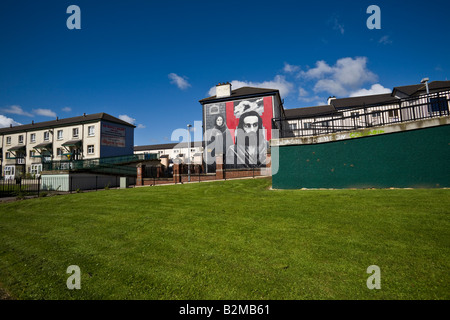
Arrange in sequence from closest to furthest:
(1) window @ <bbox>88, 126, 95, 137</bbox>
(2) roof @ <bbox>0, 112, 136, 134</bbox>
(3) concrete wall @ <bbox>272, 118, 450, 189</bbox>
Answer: (3) concrete wall @ <bbox>272, 118, 450, 189</bbox> < (1) window @ <bbox>88, 126, 95, 137</bbox> < (2) roof @ <bbox>0, 112, 136, 134</bbox>

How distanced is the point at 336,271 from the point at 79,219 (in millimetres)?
8285

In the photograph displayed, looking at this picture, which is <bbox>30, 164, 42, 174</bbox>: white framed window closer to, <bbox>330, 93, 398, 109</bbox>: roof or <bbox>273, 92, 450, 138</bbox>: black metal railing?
<bbox>273, 92, 450, 138</bbox>: black metal railing

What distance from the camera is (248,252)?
4.28 meters

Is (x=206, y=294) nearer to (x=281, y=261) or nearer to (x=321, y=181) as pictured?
(x=281, y=261)

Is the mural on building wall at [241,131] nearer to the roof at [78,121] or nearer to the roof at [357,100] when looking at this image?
the roof at [357,100]

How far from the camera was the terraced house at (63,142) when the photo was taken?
129 feet

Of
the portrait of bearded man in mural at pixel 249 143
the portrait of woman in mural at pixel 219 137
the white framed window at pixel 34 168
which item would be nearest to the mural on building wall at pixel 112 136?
the white framed window at pixel 34 168

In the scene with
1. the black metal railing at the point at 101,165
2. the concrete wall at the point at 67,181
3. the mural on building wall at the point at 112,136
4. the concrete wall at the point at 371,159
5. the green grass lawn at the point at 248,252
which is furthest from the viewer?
the mural on building wall at the point at 112,136

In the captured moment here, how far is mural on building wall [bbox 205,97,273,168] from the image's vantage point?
3008 centimetres

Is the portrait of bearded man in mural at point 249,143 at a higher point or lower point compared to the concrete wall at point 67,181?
higher

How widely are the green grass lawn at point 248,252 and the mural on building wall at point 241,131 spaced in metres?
22.7

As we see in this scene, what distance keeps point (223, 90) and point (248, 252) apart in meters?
31.5

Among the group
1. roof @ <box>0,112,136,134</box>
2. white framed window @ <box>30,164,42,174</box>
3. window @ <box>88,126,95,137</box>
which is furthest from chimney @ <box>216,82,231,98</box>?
white framed window @ <box>30,164,42,174</box>

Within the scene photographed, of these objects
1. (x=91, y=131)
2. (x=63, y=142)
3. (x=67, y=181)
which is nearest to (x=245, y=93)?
(x=67, y=181)
